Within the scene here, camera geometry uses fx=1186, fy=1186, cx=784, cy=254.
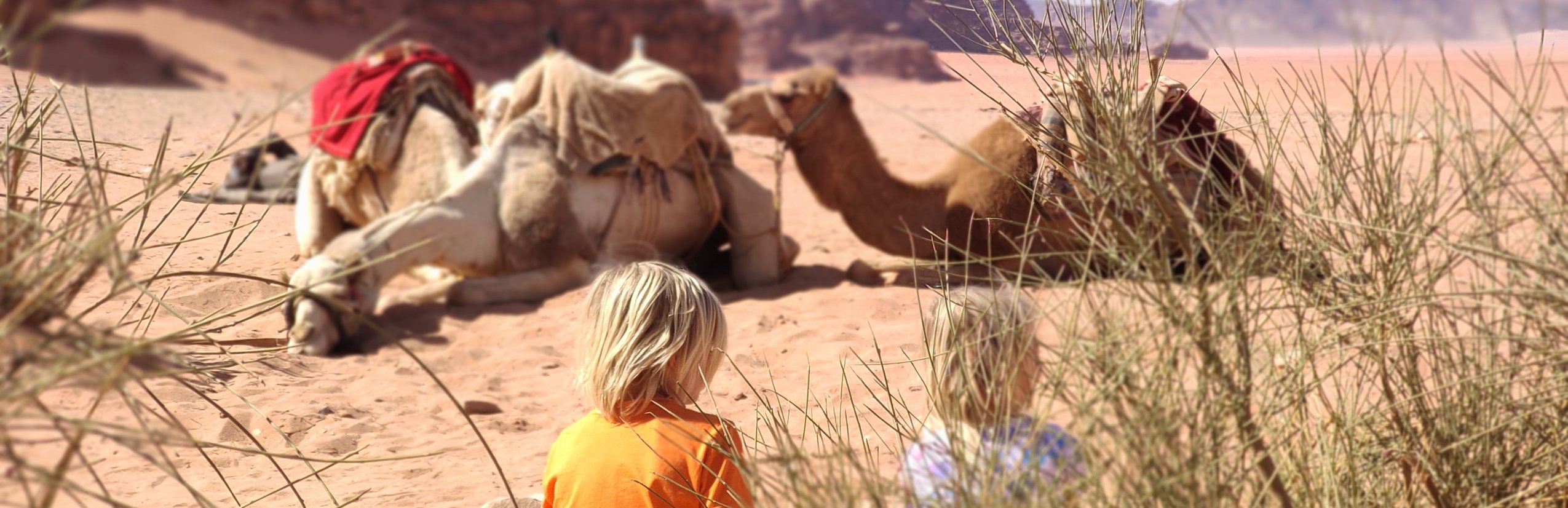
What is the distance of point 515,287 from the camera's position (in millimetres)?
5477

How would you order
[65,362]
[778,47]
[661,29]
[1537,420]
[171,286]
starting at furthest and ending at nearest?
[778,47] → [661,29] → [171,286] → [1537,420] → [65,362]

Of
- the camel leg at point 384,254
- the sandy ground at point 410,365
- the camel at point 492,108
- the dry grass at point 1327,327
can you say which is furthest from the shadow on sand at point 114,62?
the dry grass at point 1327,327

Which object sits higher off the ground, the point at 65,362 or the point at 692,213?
the point at 65,362

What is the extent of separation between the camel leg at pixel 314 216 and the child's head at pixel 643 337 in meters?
4.19

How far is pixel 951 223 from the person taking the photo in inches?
199

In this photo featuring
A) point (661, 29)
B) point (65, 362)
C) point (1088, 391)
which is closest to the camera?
point (65, 362)

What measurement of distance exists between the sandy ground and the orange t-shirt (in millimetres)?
152

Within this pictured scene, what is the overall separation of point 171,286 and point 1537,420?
2.43m

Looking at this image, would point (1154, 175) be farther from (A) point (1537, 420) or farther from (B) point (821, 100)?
(B) point (821, 100)

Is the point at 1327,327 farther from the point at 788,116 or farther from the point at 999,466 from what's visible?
the point at 788,116

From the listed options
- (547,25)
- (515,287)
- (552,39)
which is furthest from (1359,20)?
(547,25)

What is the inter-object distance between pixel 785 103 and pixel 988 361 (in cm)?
450

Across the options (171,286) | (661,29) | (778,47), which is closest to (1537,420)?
(171,286)

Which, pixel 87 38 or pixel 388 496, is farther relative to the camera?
pixel 87 38
